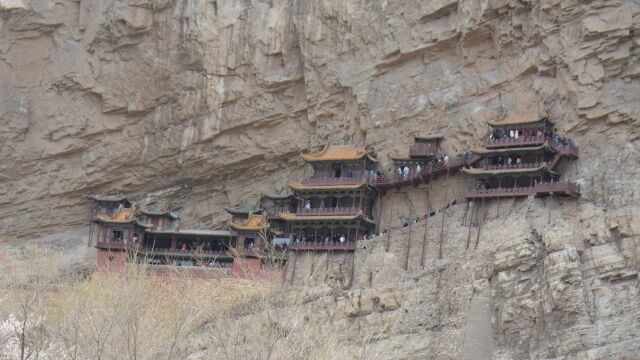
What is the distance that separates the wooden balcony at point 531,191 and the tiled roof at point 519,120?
2929 mm

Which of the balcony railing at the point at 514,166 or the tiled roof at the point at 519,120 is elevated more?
the tiled roof at the point at 519,120

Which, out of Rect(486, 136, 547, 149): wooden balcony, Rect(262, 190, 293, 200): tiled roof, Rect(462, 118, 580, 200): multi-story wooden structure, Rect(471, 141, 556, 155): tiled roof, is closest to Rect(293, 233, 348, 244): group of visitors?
Rect(262, 190, 293, 200): tiled roof

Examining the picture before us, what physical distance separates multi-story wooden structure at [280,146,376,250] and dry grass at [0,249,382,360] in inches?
240

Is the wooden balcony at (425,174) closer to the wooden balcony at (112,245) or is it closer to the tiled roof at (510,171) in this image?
the tiled roof at (510,171)

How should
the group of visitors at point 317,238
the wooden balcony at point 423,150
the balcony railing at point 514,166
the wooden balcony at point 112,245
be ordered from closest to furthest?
the balcony railing at point 514,166 < the group of visitors at point 317,238 < the wooden balcony at point 423,150 < the wooden balcony at point 112,245

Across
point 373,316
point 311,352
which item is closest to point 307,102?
point 373,316

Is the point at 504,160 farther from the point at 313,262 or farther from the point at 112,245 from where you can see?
the point at 112,245

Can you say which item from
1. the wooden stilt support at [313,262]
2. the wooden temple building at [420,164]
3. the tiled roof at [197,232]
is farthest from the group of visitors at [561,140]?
the tiled roof at [197,232]

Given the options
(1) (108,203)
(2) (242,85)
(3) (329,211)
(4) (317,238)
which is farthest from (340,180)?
(1) (108,203)

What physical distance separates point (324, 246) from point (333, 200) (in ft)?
14.0

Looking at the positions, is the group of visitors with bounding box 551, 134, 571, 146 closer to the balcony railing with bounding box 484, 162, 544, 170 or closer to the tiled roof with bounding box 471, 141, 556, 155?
the tiled roof with bounding box 471, 141, 556, 155

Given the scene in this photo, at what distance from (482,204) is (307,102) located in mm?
11862

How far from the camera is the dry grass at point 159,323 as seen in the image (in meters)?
25.5

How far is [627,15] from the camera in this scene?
42531 mm
